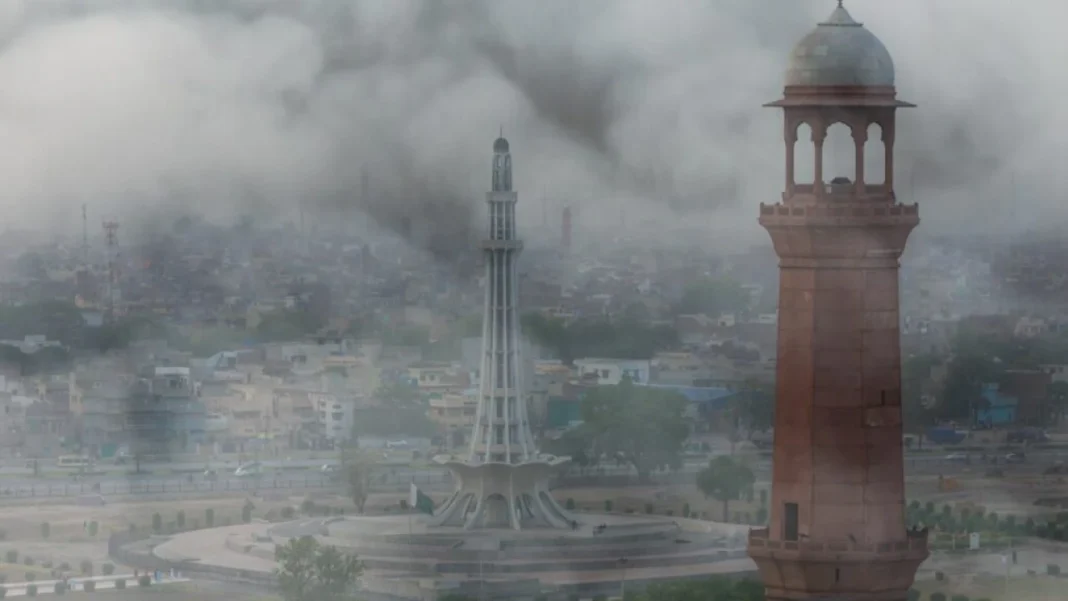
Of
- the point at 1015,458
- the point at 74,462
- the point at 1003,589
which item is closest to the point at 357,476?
the point at 74,462

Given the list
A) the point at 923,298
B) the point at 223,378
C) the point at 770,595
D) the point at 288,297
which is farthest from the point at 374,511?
the point at 770,595

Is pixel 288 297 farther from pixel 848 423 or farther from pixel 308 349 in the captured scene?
pixel 848 423

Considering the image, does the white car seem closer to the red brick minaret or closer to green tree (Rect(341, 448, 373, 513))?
green tree (Rect(341, 448, 373, 513))

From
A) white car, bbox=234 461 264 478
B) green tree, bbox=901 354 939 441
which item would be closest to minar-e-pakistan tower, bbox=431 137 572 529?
green tree, bbox=901 354 939 441

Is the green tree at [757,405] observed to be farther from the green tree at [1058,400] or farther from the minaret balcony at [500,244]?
the minaret balcony at [500,244]

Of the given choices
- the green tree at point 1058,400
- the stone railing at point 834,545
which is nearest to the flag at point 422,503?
the green tree at point 1058,400

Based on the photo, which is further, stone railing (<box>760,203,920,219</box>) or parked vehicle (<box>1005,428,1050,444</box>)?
parked vehicle (<box>1005,428,1050,444</box>)
